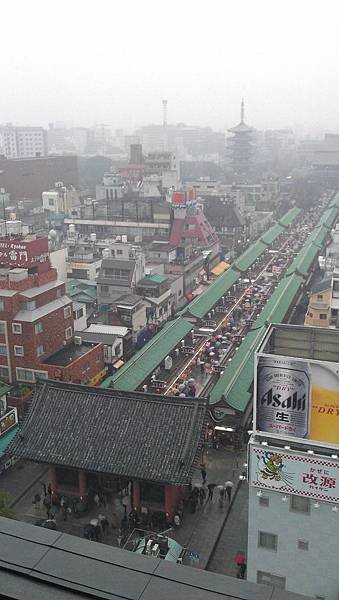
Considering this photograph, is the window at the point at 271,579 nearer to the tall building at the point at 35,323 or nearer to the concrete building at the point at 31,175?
the tall building at the point at 35,323

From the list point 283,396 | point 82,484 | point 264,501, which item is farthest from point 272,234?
point 283,396

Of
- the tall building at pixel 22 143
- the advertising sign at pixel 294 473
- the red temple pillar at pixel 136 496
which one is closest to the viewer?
the advertising sign at pixel 294 473

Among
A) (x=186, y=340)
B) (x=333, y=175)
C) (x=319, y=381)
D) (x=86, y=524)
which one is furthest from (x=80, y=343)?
(x=333, y=175)

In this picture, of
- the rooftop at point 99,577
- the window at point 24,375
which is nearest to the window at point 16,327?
the window at point 24,375

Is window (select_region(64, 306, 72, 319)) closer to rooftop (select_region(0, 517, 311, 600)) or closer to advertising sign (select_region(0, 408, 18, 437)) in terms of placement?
advertising sign (select_region(0, 408, 18, 437))

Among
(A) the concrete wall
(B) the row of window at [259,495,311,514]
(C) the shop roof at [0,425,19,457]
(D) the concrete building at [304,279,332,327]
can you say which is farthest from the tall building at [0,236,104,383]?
(B) the row of window at [259,495,311,514]

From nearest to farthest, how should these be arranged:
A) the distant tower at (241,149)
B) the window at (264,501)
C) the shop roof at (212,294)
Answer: the window at (264,501) → the shop roof at (212,294) → the distant tower at (241,149)
